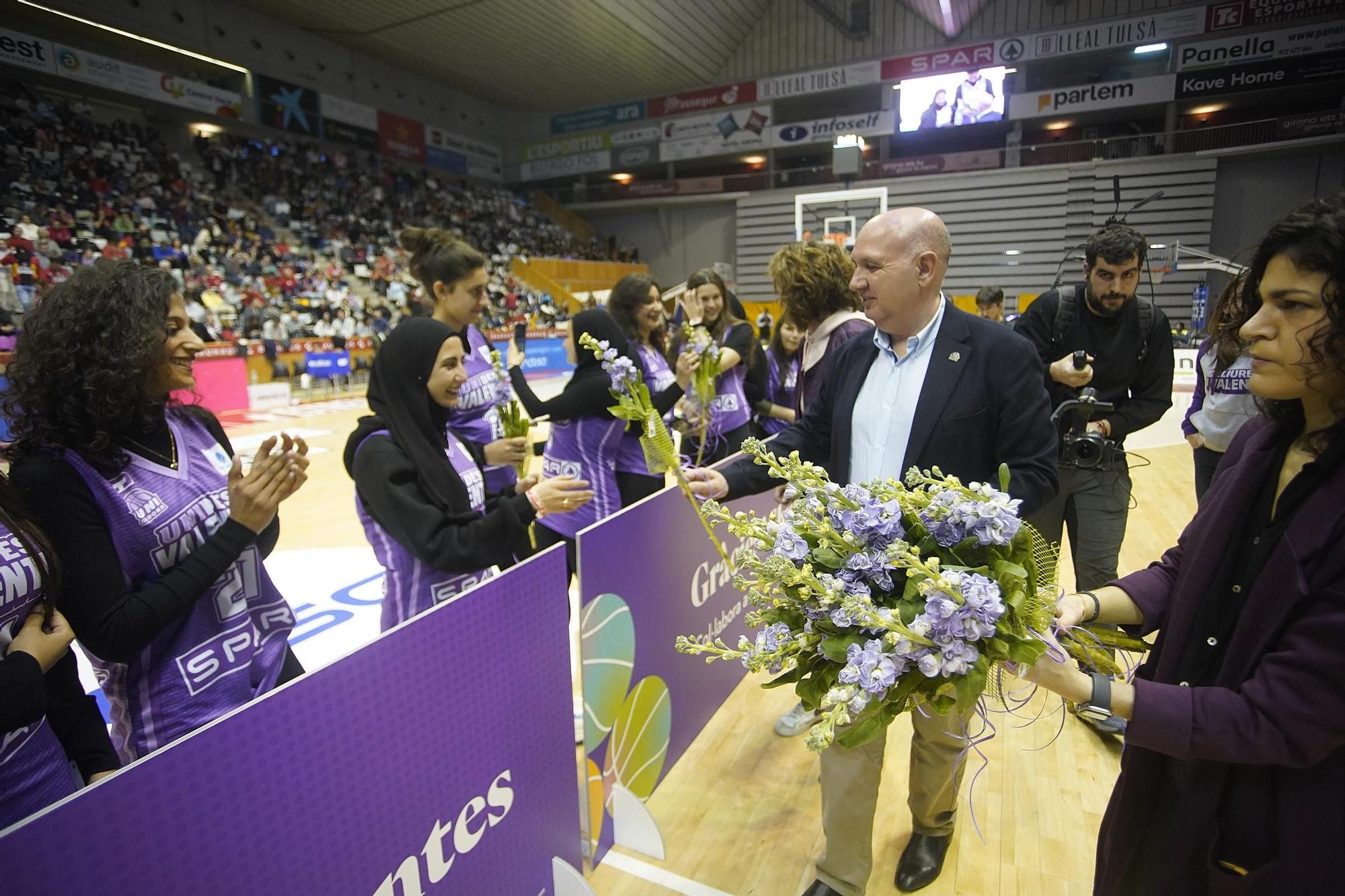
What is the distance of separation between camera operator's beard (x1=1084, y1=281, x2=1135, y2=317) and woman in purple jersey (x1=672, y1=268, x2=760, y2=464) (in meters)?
1.64

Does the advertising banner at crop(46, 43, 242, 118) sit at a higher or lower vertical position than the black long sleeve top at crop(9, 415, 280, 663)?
higher

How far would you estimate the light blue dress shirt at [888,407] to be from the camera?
1.71 metres

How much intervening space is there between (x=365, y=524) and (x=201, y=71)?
799 inches

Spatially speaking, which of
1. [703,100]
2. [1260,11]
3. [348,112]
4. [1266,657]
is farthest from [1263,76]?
[348,112]

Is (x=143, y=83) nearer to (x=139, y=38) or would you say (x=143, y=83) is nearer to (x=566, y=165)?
(x=139, y=38)

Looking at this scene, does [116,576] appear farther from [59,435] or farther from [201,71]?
[201,71]

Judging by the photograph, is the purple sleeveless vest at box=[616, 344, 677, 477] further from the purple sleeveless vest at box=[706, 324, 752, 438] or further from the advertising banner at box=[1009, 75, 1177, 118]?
the advertising banner at box=[1009, 75, 1177, 118]

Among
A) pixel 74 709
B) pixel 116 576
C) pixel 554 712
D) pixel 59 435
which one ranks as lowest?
pixel 554 712

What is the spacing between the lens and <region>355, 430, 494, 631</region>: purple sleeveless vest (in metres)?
1.84

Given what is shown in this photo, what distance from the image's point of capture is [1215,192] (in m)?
16.3

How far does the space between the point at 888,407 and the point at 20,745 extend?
178 centimetres

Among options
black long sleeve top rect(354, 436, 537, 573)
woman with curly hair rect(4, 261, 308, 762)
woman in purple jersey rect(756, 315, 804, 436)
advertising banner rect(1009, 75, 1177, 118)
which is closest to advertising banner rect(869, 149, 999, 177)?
advertising banner rect(1009, 75, 1177, 118)

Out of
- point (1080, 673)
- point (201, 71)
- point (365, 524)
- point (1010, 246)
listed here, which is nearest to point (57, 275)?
point (201, 71)

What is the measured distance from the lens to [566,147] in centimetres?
2441
